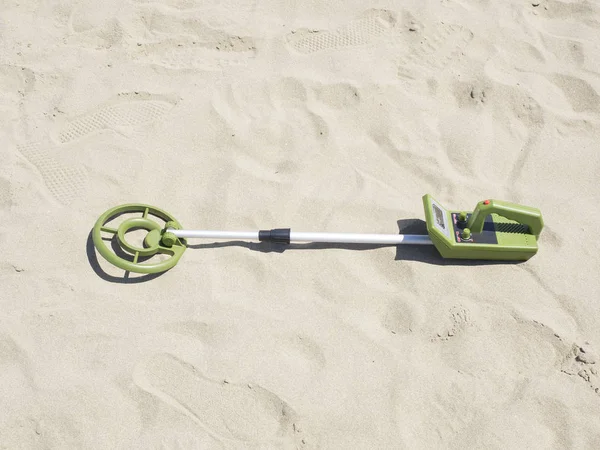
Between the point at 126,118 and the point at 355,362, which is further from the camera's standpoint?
the point at 126,118

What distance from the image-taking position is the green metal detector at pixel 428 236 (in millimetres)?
2449

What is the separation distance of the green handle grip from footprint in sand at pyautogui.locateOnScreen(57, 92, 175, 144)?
169 cm

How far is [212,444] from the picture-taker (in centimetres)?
208

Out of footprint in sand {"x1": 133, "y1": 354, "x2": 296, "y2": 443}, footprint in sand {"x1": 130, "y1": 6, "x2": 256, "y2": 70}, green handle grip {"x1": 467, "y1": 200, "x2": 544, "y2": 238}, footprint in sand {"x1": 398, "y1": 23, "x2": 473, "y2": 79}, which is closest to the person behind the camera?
footprint in sand {"x1": 133, "y1": 354, "x2": 296, "y2": 443}

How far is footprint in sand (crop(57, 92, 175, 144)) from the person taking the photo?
3.08 meters

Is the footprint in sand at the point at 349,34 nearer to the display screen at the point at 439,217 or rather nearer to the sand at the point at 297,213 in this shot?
the sand at the point at 297,213

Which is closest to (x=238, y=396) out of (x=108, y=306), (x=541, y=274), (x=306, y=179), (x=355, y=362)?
(x=355, y=362)

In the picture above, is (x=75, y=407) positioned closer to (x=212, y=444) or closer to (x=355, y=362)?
(x=212, y=444)

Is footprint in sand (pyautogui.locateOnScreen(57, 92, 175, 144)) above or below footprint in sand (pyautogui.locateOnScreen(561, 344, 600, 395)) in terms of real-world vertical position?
below

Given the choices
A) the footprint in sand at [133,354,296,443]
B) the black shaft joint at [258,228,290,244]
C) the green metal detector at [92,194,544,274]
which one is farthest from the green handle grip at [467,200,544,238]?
the footprint in sand at [133,354,296,443]

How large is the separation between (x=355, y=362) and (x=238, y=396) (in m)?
0.45

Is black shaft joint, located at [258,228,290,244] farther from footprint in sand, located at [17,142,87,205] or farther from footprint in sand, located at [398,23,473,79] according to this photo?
footprint in sand, located at [398,23,473,79]

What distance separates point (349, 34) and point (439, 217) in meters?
1.47

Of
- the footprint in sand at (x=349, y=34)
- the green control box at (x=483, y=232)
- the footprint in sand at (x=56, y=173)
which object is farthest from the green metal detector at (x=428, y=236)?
the footprint in sand at (x=349, y=34)
